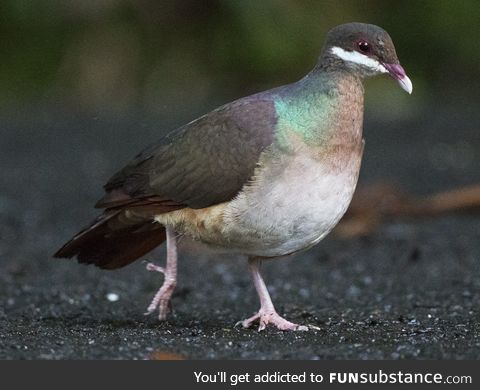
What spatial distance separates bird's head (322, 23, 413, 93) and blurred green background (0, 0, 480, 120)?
7170 millimetres

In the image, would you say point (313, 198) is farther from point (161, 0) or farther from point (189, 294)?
point (161, 0)

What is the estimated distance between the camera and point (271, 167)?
6.11 metres

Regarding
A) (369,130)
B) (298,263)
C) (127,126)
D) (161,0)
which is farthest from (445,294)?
(161,0)

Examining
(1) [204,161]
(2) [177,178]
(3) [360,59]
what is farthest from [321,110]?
(2) [177,178]

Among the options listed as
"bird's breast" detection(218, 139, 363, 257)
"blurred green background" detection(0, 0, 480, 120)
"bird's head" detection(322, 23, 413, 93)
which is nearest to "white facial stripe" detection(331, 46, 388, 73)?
"bird's head" detection(322, 23, 413, 93)

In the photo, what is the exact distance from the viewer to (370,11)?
549 inches

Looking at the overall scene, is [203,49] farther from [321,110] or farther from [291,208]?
[291,208]

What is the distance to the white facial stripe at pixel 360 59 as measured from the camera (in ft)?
20.7

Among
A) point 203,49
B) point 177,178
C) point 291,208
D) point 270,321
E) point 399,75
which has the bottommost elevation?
point 270,321

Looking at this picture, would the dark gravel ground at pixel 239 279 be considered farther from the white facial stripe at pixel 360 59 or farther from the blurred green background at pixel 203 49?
the white facial stripe at pixel 360 59

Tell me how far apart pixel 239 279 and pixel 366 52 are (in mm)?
2672

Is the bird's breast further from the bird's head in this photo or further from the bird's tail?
the bird's tail

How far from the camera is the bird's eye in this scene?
6.29 metres

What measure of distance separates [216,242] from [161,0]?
26.9 ft
